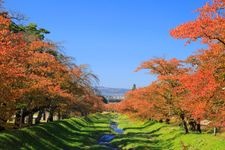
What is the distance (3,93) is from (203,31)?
13.4 meters

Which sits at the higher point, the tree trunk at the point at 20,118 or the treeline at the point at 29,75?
the treeline at the point at 29,75

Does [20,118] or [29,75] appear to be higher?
[29,75]

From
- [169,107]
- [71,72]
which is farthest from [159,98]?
[71,72]

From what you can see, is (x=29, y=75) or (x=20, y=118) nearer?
(x=29, y=75)

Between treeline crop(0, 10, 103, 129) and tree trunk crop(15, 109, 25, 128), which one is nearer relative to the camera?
treeline crop(0, 10, 103, 129)

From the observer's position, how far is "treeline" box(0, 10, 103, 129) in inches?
1139

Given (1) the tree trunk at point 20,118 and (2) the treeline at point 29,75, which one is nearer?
(2) the treeline at point 29,75

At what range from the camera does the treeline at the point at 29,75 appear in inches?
1139

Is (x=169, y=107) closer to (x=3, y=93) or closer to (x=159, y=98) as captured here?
(x=159, y=98)

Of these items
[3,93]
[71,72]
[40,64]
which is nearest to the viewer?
[3,93]

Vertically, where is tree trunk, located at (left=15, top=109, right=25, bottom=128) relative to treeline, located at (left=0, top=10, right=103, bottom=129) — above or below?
below

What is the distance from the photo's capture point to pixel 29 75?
152 feet

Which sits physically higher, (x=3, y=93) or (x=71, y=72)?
(x=71, y=72)

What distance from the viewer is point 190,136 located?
158 ft
